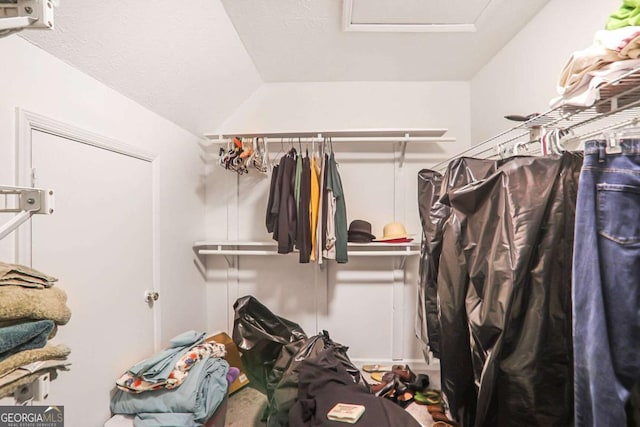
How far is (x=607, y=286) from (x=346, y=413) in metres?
1.01

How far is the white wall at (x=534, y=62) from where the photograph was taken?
128 centimetres

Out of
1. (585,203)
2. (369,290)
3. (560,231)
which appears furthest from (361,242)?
(585,203)

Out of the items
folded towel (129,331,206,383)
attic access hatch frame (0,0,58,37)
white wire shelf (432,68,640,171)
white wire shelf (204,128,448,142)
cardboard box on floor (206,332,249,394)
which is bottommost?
cardboard box on floor (206,332,249,394)

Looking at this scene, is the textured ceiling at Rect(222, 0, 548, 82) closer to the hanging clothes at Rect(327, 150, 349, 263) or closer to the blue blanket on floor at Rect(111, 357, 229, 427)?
the hanging clothes at Rect(327, 150, 349, 263)

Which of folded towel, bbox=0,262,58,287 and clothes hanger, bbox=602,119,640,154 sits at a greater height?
clothes hanger, bbox=602,119,640,154

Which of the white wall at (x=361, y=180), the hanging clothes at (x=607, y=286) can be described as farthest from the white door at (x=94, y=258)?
the hanging clothes at (x=607, y=286)

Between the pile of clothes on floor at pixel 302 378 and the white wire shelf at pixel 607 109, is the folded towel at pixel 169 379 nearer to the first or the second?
the pile of clothes on floor at pixel 302 378

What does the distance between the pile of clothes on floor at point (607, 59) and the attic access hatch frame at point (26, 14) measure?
1.38 m

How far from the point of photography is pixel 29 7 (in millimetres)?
552

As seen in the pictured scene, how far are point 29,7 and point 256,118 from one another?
191cm

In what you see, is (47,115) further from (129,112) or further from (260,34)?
(260,34)

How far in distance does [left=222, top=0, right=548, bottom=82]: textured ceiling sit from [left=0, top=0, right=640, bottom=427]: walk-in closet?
0.06ft

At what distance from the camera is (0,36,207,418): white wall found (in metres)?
0.99

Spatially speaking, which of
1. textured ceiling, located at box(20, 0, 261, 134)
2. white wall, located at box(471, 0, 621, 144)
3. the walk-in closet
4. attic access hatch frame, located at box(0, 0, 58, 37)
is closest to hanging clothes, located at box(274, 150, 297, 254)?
the walk-in closet
